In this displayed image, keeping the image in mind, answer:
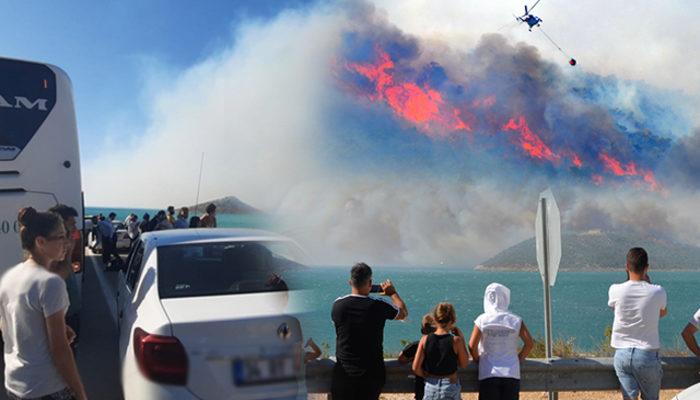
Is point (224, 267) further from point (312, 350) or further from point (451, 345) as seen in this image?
point (451, 345)

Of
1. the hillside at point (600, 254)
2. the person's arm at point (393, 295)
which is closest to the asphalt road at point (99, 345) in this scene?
the person's arm at point (393, 295)

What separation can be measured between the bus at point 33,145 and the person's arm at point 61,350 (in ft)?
14.9

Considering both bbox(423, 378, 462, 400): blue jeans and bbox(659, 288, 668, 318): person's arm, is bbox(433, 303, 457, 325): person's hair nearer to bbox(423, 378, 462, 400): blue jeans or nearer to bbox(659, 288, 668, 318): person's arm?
bbox(423, 378, 462, 400): blue jeans

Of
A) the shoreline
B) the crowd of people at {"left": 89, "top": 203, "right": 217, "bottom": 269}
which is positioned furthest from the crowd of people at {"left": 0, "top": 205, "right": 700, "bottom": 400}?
the crowd of people at {"left": 89, "top": 203, "right": 217, "bottom": 269}

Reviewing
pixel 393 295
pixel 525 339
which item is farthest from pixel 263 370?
pixel 525 339

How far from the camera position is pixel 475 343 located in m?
5.08

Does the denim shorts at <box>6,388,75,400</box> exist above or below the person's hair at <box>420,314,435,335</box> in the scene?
below

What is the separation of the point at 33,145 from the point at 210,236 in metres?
3.63

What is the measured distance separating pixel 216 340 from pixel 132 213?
17043mm

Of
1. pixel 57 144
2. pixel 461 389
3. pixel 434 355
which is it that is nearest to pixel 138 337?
pixel 434 355

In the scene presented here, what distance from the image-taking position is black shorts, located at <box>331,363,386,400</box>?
15.8ft

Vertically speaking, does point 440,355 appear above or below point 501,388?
above

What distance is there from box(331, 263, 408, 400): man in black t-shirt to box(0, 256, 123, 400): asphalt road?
92.5 inches

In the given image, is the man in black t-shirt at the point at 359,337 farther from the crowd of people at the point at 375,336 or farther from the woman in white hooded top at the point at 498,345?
the woman in white hooded top at the point at 498,345
